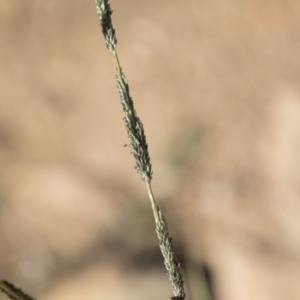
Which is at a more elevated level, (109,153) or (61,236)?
(109,153)

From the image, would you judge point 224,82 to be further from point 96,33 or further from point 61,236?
point 61,236

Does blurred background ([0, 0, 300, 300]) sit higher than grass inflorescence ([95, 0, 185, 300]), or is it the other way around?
blurred background ([0, 0, 300, 300])

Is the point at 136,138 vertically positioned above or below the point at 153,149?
below

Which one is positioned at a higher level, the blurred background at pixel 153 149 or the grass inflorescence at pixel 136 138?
the blurred background at pixel 153 149

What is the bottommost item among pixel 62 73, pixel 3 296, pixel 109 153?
pixel 3 296

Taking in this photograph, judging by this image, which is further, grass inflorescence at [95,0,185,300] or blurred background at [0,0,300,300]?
blurred background at [0,0,300,300]

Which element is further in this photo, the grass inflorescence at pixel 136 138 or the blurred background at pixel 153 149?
the blurred background at pixel 153 149

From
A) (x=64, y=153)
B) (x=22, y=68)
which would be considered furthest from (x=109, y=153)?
(x=22, y=68)

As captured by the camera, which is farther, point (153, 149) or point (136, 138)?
point (153, 149)
